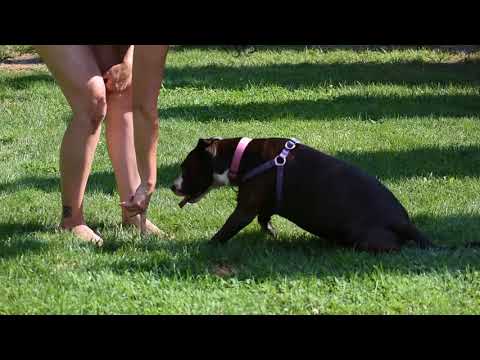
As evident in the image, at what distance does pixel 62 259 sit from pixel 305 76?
331 inches

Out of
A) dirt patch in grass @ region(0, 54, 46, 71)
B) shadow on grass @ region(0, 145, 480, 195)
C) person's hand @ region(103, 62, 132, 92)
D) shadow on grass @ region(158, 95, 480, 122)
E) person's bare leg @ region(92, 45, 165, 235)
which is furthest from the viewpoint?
dirt patch in grass @ region(0, 54, 46, 71)

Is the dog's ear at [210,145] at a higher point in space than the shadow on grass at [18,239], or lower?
higher

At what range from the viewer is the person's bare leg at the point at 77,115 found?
5.43 meters

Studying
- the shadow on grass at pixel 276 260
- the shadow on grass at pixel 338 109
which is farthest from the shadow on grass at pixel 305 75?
the shadow on grass at pixel 276 260

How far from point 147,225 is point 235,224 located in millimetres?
743

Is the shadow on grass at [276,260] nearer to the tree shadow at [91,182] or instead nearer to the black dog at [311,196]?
the black dog at [311,196]

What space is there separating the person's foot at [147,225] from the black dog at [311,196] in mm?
461

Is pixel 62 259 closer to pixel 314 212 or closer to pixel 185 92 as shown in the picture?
pixel 314 212

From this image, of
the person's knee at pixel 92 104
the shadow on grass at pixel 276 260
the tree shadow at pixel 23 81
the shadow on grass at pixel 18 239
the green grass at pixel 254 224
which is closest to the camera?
the green grass at pixel 254 224

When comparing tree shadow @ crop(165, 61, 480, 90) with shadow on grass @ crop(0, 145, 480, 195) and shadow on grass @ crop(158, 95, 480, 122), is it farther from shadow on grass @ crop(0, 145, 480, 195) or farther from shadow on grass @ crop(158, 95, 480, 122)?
shadow on grass @ crop(0, 145, 480, 195)

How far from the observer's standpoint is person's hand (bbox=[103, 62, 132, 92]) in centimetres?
579

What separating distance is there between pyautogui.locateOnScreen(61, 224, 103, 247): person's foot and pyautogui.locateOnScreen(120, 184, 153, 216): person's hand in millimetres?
275

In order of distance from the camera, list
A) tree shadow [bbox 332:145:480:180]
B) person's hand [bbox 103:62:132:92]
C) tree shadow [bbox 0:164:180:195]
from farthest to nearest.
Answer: tree shadow [bbox 332:145:480:180], tree shadow [bbox 0:164:180:195], person's hand [bbox 103:62:132:92]

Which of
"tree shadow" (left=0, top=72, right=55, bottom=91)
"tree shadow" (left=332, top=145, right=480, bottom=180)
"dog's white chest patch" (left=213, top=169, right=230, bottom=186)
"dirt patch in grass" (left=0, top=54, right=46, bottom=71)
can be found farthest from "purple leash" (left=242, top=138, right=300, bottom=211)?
"dirt patch in grass" (left=0, top=54, right=46, bottom=71)
